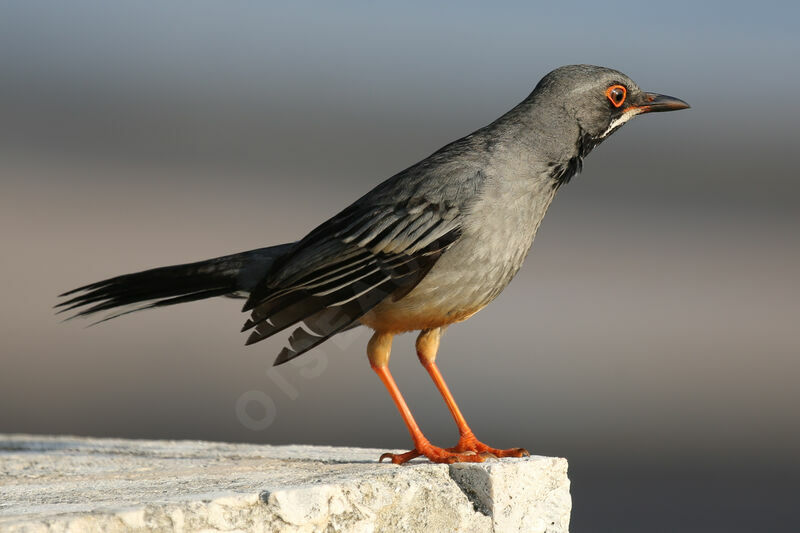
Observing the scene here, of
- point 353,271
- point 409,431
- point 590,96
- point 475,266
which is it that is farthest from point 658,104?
point 409,431

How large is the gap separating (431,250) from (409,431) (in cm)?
90

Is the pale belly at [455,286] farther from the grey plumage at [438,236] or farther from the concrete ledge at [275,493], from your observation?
the concrete ledge at [275,493]

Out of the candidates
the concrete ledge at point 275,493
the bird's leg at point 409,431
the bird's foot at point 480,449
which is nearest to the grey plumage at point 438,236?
the bird's leg at point 409,431

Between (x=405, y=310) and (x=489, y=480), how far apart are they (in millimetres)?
989

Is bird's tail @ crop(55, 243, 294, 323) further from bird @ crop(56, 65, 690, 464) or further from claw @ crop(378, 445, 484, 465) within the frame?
claw @ crop(378, 445, 484, 465)

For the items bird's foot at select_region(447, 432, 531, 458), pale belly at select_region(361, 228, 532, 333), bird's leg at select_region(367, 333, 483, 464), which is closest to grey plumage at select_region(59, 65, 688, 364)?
pale belly at select_region(361, 228, 532, 333)

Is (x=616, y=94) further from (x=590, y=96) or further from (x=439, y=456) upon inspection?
(x=439, y=456)

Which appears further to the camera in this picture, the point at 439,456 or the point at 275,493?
the point at 439,456

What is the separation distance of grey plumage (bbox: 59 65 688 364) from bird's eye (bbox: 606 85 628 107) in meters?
0.02

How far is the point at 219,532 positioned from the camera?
11.0 ft

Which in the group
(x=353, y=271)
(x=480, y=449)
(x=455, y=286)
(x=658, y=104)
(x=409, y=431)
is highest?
(x=658, y=104)

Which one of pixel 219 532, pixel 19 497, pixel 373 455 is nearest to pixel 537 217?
pixel 373 455

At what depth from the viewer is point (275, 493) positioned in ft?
11.6

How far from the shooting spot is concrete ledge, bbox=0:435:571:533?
3.29m
